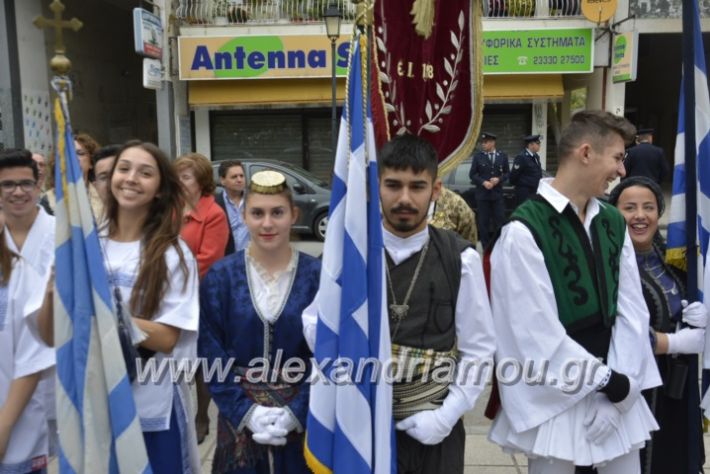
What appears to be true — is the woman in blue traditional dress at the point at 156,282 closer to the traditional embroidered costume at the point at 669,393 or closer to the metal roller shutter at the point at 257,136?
the traditional embroidered costume at the point at 669,393

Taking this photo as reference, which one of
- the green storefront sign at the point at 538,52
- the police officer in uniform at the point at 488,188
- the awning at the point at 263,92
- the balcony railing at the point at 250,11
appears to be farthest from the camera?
the awning at the point at 263,92

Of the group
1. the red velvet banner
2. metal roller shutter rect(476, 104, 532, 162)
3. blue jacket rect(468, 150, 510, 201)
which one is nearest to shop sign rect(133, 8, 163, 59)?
blue jacket rect(468, 150, 510, 201)

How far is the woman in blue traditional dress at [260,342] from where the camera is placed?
91.0 inches

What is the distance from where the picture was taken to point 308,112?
1633cm

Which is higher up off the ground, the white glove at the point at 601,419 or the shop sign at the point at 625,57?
the shop sign at the point at 625,57

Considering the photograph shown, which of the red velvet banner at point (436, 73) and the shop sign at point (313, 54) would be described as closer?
the red velvet banner at point (436, 73)

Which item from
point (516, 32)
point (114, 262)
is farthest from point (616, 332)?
point (516, 32)

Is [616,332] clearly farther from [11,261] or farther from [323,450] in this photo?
[11,261]

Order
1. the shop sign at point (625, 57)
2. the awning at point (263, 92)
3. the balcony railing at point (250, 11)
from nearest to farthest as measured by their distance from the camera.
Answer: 1. the shop sign at point (625, 57)
2. the balcony railing at point (250, 11)
3. the awning at point (263, 92)

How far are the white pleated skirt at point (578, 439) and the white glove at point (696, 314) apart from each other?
498 millimetres

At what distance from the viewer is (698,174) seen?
2.81m

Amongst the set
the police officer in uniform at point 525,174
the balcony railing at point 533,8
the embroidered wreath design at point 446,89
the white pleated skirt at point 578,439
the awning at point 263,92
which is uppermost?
the balcony railing at point 533,8

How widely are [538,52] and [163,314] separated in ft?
45.7

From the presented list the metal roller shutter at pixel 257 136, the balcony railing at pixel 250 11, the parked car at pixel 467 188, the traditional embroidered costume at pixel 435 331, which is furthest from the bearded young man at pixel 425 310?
the metal roller shutter at pixel 257 136
